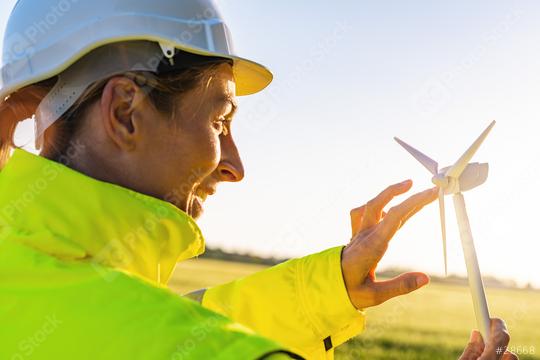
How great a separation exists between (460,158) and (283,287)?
1.98 meters

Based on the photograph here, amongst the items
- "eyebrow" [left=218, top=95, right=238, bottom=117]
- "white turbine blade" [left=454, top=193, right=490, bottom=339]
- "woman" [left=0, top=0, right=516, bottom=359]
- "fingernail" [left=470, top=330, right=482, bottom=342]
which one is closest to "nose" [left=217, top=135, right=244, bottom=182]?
"woman" [left=0, top=0, right=516, bottom=359]

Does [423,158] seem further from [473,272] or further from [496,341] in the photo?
[496,341]

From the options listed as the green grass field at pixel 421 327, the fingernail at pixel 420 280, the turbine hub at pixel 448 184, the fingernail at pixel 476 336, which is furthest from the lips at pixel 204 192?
the green grass field at pixel 421 327

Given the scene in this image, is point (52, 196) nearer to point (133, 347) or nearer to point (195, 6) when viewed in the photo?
point (133, 347)

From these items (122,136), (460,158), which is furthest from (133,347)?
(460,158)

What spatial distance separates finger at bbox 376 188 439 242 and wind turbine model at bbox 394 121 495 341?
1.81 ft

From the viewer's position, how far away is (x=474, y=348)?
4555 mm

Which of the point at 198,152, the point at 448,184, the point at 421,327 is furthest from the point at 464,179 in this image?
the point at 421,327

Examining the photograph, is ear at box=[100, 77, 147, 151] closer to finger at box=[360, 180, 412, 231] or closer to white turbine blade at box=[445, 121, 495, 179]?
finger at box=[360, 180, 412, 231]

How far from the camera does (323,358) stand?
5.43m

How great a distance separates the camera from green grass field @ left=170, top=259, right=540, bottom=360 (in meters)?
23.8

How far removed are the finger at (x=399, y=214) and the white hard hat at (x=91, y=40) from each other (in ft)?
5.05

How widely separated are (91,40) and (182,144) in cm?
69

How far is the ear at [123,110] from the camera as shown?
3.56m
